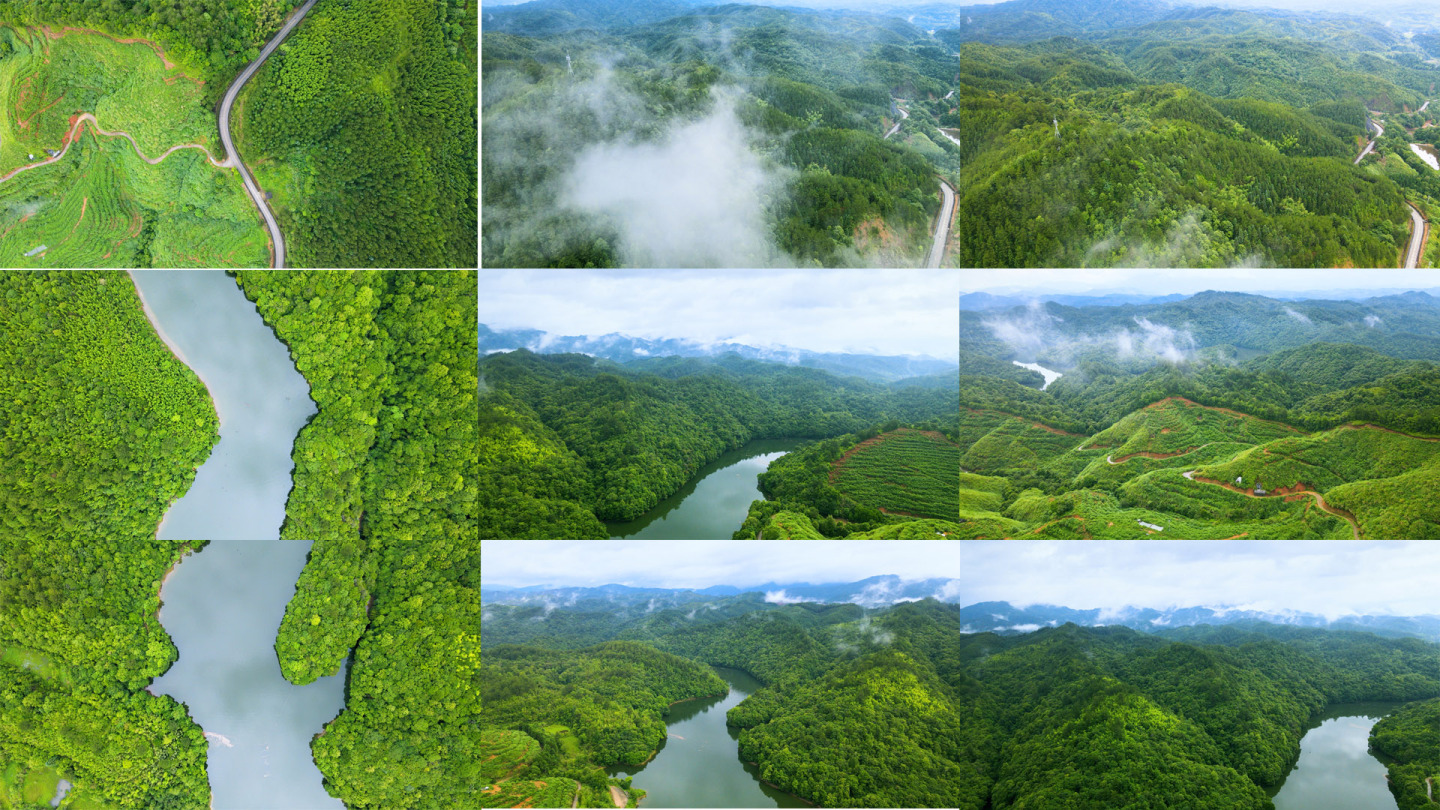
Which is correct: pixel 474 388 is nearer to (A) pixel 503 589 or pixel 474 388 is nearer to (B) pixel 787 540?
(A) pixel 503 589

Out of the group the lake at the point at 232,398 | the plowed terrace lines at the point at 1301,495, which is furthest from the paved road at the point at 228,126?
the plowed terrace lines at the point at 1301,495

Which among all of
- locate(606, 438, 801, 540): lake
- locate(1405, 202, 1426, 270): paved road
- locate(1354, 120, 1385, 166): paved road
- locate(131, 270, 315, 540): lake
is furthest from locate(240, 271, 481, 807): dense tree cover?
locate(1405, 202, 1426, 270): paved road

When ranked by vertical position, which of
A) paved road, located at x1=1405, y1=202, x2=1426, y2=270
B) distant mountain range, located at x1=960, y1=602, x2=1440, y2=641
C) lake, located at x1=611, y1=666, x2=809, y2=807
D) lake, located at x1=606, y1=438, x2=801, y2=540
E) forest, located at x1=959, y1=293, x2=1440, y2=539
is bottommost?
lake, located at x1=611, y1=666, x2=809, y2=807

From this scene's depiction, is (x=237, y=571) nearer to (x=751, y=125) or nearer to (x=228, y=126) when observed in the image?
(x=228, y=126)

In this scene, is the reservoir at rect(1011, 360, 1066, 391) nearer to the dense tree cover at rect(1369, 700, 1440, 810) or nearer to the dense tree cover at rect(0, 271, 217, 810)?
the dense tree cover at rect(1369, 700, 1440, 810)

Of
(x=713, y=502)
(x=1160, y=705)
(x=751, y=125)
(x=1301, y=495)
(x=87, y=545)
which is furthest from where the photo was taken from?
(x=713, y=502)

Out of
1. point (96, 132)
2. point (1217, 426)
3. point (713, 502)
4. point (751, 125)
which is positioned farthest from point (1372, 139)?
point (96, 132)
